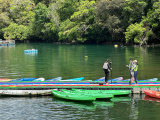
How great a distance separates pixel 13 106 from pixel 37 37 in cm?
11302

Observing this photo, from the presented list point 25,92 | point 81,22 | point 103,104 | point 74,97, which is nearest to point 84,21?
point 81,22

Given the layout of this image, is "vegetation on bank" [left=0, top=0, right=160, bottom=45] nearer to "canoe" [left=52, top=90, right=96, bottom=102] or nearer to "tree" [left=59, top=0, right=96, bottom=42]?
"tree" [left=59, top=0, right=96, bottom=42]

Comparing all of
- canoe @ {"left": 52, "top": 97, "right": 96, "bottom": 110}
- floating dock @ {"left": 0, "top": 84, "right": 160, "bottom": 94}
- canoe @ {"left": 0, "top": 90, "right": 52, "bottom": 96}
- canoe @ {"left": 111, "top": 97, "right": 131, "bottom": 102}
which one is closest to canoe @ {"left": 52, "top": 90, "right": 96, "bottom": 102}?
canoe @ {"left": 52, "top": 97, "right": 96, "bottom": 110}

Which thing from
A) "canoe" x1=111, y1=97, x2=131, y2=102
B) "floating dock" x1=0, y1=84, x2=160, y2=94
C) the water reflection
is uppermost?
"floating dock" x1=0, y1=84, x2=160, y2=94

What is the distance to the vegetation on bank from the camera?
282 ft

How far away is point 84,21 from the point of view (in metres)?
105

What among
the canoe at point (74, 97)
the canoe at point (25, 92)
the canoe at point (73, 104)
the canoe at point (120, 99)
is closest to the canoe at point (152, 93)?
the canoe at point (120, 99)

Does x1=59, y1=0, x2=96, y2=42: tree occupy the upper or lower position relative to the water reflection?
upper

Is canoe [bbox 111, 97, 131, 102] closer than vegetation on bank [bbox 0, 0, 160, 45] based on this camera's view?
Yes

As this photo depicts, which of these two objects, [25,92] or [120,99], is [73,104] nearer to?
[120,99]

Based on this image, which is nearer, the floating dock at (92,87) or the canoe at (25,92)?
the floating dock at (92,87)

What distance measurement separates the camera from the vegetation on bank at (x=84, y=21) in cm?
8588

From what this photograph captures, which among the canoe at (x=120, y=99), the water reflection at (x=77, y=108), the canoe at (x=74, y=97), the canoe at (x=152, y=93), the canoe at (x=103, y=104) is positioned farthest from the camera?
the canoe at (x=152, y=93)

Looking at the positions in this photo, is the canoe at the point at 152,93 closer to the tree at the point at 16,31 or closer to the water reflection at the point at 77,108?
the water reflection at the point at 77,108
